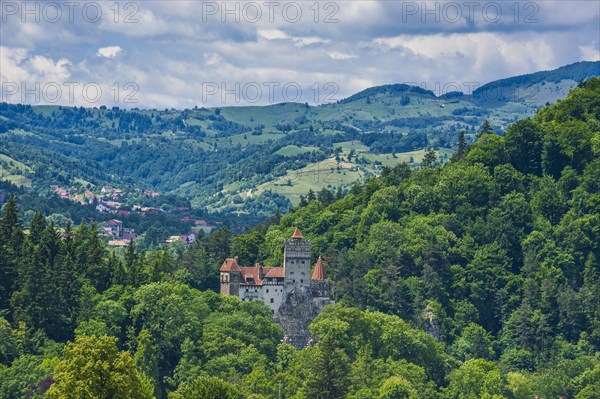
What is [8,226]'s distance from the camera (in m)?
114

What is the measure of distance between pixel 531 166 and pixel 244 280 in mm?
47335

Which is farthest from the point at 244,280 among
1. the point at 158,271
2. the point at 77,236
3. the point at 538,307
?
the point at 538,307

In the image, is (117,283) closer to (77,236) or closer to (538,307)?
(77,236)

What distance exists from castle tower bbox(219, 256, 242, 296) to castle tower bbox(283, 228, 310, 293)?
4595 millimetres

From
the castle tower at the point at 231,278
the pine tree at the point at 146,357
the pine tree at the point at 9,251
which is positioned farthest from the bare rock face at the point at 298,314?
the pine tree at the point at 9,251

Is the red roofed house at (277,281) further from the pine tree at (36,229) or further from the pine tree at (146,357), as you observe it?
the pine tree at (36,229)

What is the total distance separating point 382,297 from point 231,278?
18980 millimetres

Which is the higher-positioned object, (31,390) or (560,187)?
(560,187)

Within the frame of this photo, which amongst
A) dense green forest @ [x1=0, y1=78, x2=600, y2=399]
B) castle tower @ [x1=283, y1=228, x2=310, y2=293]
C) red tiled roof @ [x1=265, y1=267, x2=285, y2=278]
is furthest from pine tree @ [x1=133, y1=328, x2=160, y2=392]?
castle tower @ [x1=283, y1=228, x2=310, y2=293]

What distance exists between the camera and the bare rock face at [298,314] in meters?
116

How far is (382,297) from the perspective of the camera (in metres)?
131

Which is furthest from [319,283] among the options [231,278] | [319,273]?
[231,278]

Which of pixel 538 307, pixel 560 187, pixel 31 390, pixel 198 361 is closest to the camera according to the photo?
pixel 31 390

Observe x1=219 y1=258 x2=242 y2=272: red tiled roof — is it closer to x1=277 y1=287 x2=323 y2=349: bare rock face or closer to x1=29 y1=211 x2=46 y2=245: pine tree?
x1=277 y1=287 x2=323 y2=349: bare rock face
